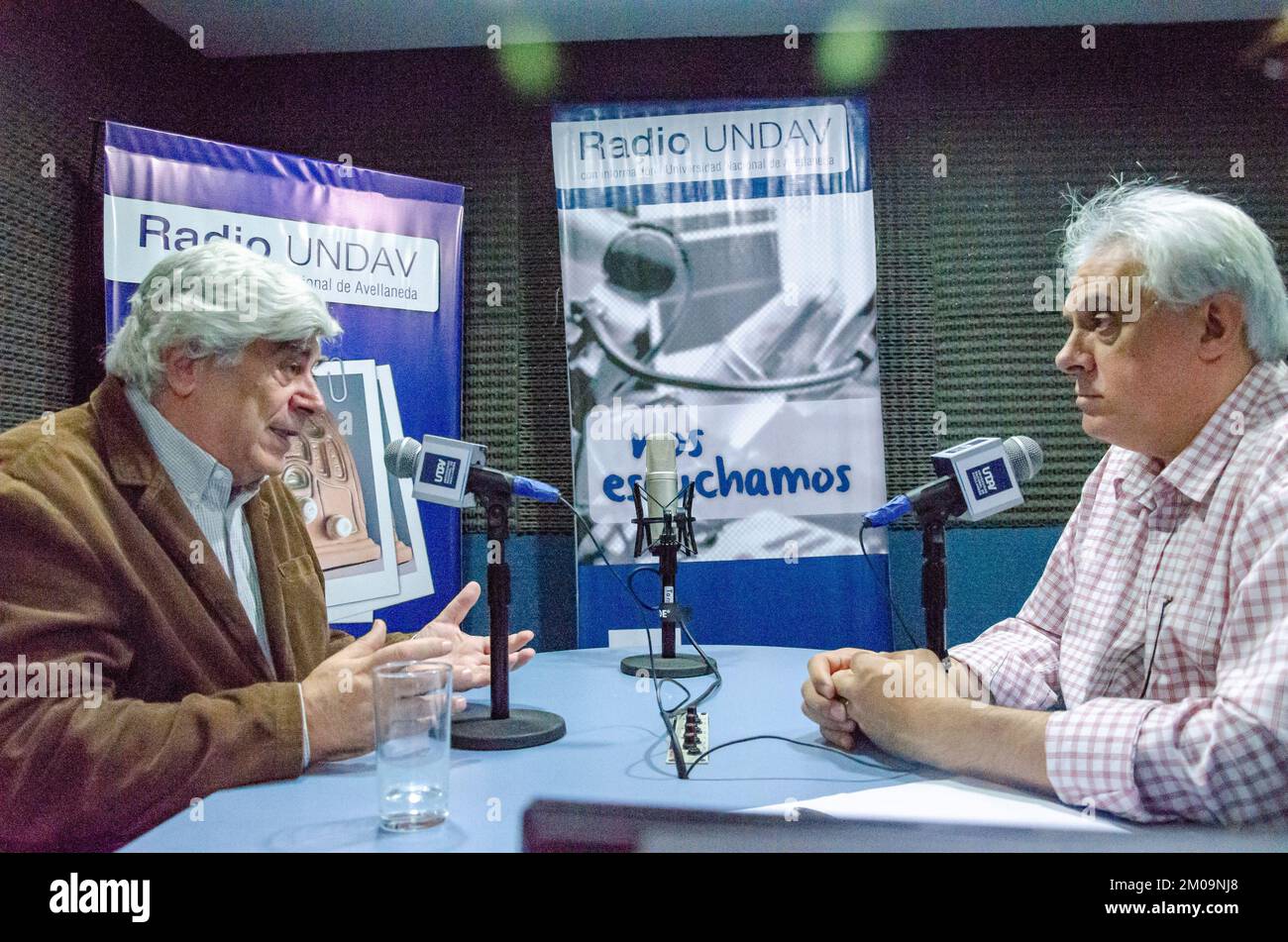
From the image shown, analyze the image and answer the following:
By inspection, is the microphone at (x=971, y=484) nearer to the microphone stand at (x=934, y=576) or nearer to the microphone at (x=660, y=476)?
the microphone stand at (x=934, y=576)

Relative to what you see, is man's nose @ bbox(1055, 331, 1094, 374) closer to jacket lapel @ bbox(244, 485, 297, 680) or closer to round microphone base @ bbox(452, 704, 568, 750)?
round microphone base @ bbox(452, 704, 568, 750)

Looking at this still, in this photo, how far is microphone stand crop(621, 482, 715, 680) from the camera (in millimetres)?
2168

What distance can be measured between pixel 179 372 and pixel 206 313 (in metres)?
0.13

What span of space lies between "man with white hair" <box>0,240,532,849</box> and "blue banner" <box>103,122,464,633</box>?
4.68 ft

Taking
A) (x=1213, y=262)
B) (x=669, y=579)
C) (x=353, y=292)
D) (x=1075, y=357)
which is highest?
(x=353, y=292)

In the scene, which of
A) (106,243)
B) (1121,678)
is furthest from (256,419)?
(106,243)

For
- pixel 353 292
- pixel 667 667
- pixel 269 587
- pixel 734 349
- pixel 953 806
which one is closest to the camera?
pixel 953 806

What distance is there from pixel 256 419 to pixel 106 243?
184cm

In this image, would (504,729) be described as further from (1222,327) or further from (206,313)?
(1222,327)

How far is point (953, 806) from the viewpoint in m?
1.14

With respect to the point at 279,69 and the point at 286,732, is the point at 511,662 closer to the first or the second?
the point at 286,732

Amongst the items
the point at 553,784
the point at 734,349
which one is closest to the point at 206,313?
the point at 553,784
